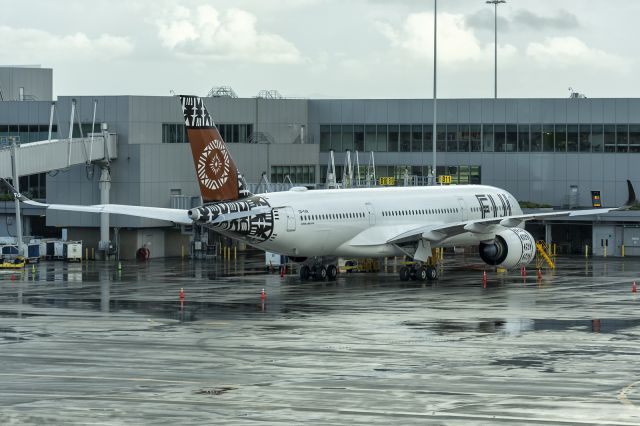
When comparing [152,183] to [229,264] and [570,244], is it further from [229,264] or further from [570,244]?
[570,244]

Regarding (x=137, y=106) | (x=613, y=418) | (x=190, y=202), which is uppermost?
(x=137, y=106)

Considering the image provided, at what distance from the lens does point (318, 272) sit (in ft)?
207

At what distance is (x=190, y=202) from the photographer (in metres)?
Answer: 87.1

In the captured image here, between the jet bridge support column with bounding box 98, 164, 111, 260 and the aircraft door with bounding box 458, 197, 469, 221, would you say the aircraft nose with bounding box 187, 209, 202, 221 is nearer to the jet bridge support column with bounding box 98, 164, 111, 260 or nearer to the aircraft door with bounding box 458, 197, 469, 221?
the aircraft door with bounding box 458, 197, 469, 221

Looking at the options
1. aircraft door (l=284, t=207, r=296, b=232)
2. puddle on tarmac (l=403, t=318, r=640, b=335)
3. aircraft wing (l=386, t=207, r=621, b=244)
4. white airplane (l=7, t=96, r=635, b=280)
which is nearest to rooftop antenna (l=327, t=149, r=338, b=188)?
white airplane (l=7, t=96, r=635, b=280)

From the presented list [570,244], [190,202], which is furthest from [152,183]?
[570,244]

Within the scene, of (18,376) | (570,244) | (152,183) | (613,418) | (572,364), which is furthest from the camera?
(570,244)

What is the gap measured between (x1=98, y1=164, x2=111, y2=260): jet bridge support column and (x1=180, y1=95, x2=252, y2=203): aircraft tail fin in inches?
1097

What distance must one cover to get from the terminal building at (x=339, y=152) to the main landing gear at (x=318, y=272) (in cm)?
2262

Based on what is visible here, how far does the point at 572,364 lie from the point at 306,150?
2667 inches

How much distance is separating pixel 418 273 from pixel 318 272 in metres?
5.10

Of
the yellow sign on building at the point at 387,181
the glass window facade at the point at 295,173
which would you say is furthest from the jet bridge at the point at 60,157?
the yellow sign on building at the point at 387,181

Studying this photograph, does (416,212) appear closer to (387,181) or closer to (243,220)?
(243,220)

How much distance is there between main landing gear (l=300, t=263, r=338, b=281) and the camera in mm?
63125
